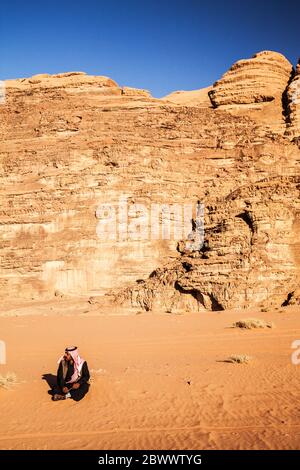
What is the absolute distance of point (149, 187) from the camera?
33.8 m

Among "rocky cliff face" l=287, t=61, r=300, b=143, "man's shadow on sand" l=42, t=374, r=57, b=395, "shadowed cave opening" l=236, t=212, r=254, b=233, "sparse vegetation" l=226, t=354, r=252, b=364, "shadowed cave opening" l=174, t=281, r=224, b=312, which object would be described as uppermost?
"rocky cliff face" l=287, t=61, r=300, b=143

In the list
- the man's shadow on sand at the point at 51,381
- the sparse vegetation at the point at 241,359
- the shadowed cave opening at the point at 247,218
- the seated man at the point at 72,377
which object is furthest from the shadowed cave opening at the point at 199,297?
the seated man at the point at 72,377

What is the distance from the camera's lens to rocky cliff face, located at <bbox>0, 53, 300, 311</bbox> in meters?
21.9

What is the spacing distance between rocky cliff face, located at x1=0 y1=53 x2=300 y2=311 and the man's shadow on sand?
13.6 meters

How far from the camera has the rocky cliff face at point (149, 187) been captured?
71.8 feet

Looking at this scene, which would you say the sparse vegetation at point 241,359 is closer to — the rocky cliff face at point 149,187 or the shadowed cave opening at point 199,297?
the rocky cliff face at point 149,187

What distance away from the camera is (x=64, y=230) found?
3359 centimetres

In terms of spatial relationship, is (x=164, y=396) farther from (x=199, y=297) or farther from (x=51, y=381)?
(x=199, y=297)

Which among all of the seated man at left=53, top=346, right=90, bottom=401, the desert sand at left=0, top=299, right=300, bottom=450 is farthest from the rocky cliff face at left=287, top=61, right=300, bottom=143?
the seated man at left=53, top=346, right=90, bottom=401

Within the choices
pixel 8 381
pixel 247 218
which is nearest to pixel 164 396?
pixel 8 381

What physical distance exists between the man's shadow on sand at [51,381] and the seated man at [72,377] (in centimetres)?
37

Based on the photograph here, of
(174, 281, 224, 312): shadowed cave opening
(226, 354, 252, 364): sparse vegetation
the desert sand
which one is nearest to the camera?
the desert sand

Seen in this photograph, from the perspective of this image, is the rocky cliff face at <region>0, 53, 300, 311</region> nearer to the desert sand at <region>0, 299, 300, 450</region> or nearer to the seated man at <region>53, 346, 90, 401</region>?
the desert sand at <region>0, 299, 300, 450</region>

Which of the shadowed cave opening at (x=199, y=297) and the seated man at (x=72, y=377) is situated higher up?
the seated man at (x=72, y=377)
